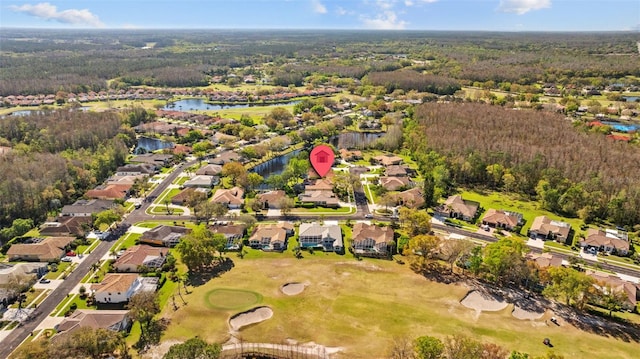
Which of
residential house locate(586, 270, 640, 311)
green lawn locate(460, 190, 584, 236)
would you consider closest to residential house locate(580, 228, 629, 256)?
green lawn locate(460, 190, 584, 236)

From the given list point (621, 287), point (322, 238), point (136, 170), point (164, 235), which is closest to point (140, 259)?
point (164, 235)

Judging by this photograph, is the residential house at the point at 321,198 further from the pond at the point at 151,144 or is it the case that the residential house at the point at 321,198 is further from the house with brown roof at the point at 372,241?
the pond at the point at 151,144

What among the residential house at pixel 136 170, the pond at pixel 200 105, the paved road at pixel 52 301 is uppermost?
the pond at pixel 200 105

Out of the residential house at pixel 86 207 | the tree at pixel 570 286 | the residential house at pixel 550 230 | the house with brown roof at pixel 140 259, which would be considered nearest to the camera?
the tree at pixel 570 286

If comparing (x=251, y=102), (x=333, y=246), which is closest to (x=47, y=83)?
(x=251, y=102)

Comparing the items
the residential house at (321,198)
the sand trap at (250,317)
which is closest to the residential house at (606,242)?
the residential house at (321,198)

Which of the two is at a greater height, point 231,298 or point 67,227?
point 67,227

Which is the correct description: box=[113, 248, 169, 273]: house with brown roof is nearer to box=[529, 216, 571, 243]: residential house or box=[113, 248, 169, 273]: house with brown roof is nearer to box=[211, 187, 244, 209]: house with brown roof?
box=[211, 187, 244, 209]: house with brown roof

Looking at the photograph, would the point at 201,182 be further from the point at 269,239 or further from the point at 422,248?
the point at 422,248
